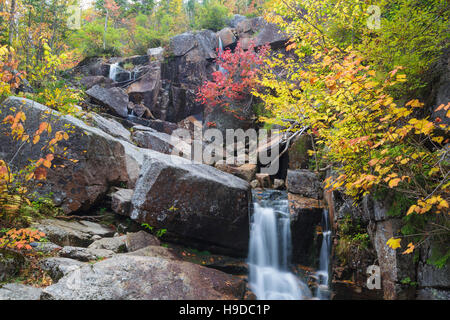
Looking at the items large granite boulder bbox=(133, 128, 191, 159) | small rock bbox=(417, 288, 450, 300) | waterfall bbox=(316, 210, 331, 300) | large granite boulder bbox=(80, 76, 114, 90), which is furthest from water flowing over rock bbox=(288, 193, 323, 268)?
large granite boulder bbox=(80, 76, 114, 90)

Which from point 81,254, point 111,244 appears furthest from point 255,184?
point 81,254

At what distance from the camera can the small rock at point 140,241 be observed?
480 centimetres

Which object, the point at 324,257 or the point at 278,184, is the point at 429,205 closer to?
the point at 324,257

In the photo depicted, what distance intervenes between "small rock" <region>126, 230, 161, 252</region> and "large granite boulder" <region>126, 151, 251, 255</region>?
0.27m

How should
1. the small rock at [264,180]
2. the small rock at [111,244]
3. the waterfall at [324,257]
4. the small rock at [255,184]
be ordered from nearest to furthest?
the small rock at [111,244] → the waterfall at [324,257] → the small rock at [255,184] → the small rock at [264,180]

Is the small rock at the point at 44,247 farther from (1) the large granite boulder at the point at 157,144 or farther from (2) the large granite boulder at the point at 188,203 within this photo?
(1) the large granite boulder at the point at 157,144

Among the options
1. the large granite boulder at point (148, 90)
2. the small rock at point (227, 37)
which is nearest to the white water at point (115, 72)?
the large granite boulder at point (148, 90)

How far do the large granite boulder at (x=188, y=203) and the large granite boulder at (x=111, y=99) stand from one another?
8425mm

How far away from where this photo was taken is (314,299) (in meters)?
5.06

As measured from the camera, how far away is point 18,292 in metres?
3.01

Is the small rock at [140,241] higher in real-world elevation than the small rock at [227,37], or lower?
lower

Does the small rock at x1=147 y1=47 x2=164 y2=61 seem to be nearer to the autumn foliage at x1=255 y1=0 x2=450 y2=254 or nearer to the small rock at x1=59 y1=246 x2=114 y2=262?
the autumn foliage at x1=255 y1=0 x2=450 y2=254

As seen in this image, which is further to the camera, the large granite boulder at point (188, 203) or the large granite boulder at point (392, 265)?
the large granite boulder at point (188, 203)
